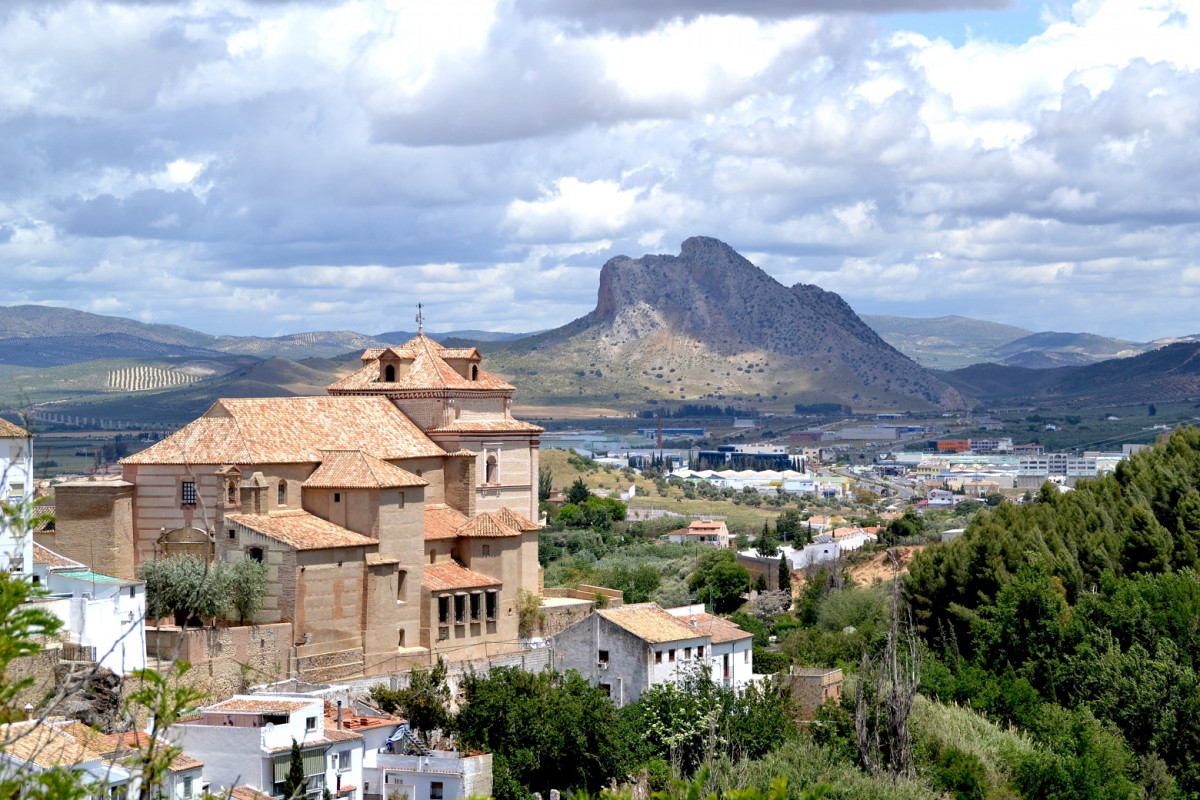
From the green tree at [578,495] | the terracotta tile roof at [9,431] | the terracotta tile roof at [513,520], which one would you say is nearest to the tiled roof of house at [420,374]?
the terracotta tile roof at [513,520]

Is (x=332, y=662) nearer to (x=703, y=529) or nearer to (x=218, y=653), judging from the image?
(x=218, y=653)

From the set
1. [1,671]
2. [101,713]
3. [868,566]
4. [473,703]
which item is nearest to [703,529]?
[868,566]

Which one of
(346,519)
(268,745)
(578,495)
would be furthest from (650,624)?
(578,495)

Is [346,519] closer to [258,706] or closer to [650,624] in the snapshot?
[258,706]

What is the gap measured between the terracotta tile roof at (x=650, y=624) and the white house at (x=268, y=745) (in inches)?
520

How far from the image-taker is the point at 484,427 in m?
57.1

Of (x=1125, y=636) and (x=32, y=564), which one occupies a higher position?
(x=32, y=564)

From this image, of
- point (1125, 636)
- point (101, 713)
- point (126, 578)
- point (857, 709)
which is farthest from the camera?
point (1125, 636)

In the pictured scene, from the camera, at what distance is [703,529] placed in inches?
4865

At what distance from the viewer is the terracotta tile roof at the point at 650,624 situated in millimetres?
52094

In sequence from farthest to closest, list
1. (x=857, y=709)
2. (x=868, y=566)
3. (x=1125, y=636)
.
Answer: (x=868, y=566) < (x=1125, y=636) < (x=857, y=709)

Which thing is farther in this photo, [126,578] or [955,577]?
[955,577]

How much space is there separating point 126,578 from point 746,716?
60.1ft

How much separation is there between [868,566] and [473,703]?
48282mm
